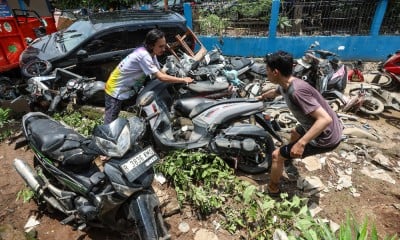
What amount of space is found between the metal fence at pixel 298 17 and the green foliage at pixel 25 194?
6.99 m

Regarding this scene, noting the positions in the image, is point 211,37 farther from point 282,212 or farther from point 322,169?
point 282,212

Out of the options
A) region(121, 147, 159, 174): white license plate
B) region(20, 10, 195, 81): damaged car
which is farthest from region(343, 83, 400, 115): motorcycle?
region(121, 147, 159, 174): white license plate

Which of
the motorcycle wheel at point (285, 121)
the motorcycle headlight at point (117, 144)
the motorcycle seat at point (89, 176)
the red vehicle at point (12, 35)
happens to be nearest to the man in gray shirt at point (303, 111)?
the motorcycle headlight at point (117, 144)

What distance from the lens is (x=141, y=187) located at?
7.55 ft

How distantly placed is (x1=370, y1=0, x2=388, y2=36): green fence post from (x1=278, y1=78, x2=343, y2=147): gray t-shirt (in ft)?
21.0

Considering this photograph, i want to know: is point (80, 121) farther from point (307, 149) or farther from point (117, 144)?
point (307, 149)

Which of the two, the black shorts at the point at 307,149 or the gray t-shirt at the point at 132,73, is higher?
the gray t-shirt at the point at 132,73

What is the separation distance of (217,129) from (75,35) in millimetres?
4157

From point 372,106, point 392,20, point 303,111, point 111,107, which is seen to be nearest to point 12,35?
point 111,107

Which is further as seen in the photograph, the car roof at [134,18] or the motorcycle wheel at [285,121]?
the car roof at [134,18]

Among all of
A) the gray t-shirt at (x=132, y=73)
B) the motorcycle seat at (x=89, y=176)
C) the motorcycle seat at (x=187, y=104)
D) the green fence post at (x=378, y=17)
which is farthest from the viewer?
the green fence post at (x=378, y=17)

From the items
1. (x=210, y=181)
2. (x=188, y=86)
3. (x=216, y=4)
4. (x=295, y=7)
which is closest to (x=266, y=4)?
(x=295, y=7)

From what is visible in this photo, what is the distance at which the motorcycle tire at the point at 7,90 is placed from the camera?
5824mm

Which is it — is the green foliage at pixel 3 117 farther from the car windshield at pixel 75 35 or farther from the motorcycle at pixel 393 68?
the motorcycle at pixel 393 68
